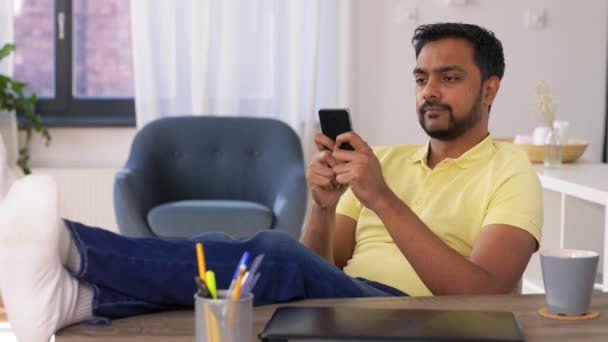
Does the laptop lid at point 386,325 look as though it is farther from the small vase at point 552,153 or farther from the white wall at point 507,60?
the white wall at point 507,60

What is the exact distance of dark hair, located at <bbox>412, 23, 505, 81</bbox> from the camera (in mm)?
2145

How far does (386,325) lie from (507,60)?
3866mm

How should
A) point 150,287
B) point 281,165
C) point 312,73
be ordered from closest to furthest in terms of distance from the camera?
point 150,287, point 281,165, point 312,73

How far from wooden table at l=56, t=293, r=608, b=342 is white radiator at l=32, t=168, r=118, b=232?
342cm

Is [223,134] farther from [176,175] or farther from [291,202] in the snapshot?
[291,202]

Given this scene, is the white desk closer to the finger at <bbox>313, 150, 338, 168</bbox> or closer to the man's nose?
the man's nose

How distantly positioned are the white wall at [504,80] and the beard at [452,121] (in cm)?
279

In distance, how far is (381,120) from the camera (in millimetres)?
5020

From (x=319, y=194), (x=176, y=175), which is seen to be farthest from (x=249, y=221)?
(x=319, y=194)

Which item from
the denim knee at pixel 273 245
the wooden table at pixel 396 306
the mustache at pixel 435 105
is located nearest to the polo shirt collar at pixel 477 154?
the mustache at pixel 435 105

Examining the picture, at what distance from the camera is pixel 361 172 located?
1.84m

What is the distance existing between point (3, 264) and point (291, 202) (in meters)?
2.81

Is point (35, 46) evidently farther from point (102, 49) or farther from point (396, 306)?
point (396, 306)

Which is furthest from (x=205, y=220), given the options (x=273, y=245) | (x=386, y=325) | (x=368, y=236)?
(x=386, y=325)
